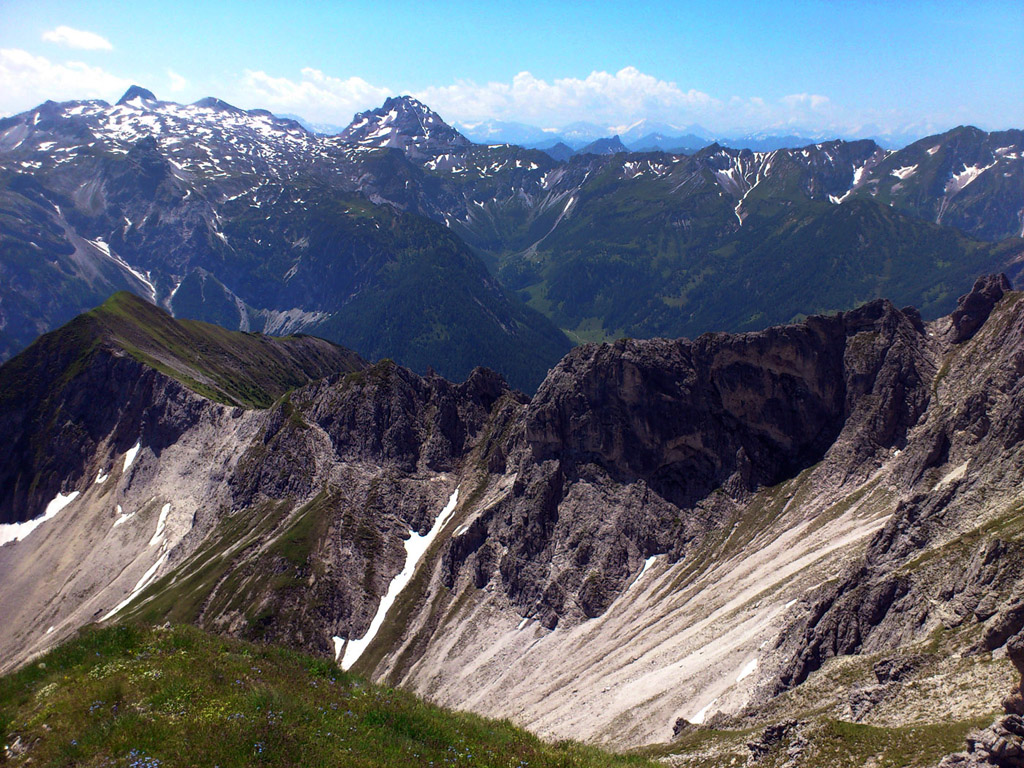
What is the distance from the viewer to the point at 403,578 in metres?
153

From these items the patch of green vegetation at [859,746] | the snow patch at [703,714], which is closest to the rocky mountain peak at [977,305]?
the snow patch at [703,714]

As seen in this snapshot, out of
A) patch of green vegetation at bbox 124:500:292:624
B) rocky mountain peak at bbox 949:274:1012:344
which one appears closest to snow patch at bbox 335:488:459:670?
patch of green vegetation at bbox 124:500:292:624

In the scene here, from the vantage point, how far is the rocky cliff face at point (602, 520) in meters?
90.4

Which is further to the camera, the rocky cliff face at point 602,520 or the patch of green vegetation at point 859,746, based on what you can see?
the rocky cliff face at point 602,520

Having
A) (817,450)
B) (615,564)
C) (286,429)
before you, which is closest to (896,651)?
(615,564)

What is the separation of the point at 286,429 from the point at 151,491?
1776 inches

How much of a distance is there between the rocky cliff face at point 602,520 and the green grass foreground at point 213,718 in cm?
5048

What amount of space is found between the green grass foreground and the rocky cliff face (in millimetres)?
50479

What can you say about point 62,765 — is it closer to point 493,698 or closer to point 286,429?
point 493,698

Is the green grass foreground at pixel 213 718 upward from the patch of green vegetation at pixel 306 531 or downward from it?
upward

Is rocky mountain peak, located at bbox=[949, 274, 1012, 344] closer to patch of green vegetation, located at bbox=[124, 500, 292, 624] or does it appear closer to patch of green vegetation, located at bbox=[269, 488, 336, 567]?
patch of green vegetation, located at bbox=[269, 488, 336, 567]

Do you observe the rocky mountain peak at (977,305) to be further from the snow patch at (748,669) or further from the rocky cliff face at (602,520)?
the snow patch at (748,669)

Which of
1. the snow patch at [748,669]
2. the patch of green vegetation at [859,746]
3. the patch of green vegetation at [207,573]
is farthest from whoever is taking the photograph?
the patch of green vegetation at [207,573]

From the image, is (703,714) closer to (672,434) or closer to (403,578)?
(672,434)
